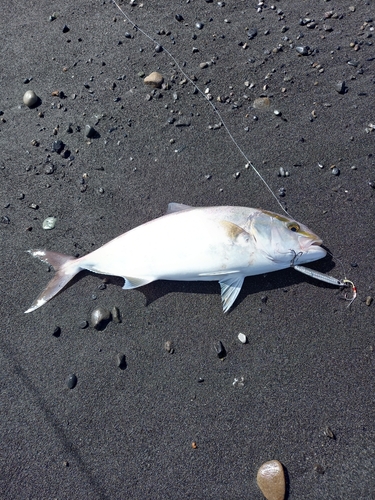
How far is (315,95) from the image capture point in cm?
345

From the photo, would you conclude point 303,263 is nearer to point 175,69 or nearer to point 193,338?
point 193,338

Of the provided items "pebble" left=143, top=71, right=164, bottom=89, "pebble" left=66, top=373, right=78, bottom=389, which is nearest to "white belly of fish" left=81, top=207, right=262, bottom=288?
"pebble" left=66, top=373, right=78, bottom=389

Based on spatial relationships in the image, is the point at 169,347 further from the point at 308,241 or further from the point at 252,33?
the point at 252,33

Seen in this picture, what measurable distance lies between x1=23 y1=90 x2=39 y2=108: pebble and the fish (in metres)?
1.89

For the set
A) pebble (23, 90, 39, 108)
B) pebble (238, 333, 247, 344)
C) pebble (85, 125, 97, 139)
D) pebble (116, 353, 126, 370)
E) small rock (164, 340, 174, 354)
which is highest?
pebble (23, 90, 39, 108)

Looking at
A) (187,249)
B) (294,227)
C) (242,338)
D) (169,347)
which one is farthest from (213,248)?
(169,347)

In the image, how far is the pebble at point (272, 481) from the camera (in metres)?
2.69

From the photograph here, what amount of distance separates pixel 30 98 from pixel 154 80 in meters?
1.37

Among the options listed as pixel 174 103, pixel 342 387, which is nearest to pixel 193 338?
pixel 342 387

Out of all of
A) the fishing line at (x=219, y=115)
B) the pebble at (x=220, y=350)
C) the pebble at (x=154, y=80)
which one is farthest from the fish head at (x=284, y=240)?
the pebble at (x=154, y=80)

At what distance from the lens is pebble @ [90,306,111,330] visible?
310 cm

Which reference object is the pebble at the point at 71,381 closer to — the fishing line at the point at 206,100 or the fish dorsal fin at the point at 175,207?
the fish dorsal fin at the point at 175,207

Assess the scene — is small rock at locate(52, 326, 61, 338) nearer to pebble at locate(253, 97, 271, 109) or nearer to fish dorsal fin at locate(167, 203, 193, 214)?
fish dorsal fin at locate(167, 203, 193, 214)

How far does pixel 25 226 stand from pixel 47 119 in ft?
3.98
